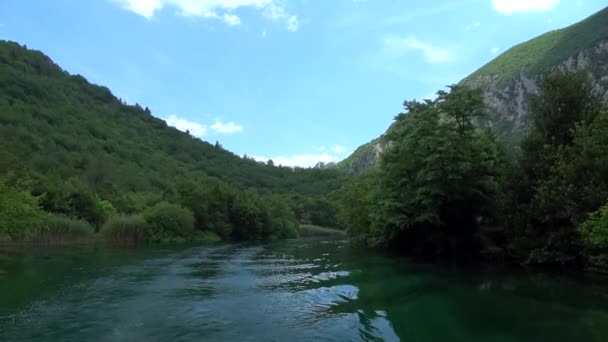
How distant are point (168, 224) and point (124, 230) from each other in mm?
11314

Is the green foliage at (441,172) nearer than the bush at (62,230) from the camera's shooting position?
Yes

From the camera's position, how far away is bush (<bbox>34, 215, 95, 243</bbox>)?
5728 centimetres

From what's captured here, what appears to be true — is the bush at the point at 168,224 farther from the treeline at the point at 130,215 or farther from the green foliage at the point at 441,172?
the green foliage at the point at 441,172

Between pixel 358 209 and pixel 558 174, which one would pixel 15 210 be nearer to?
pixel 358 209

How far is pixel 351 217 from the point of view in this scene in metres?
65.2

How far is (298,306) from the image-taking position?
787 inches

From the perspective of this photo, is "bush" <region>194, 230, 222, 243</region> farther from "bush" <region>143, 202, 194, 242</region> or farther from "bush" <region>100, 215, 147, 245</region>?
"bush" <region>100, 215, 147, 245</region>

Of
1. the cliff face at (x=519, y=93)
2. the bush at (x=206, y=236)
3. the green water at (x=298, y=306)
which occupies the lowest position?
the green water at (x=298, y=306)

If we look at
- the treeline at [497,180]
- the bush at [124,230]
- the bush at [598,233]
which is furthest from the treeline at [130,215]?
the bush at [598,233]

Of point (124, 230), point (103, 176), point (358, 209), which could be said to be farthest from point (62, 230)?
point (103, 176)

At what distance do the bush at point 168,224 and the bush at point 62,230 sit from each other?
11544 mm

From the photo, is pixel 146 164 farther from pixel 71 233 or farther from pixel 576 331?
pixel 576 331

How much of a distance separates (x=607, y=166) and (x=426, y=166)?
13.2 m

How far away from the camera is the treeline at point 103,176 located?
205 ft
